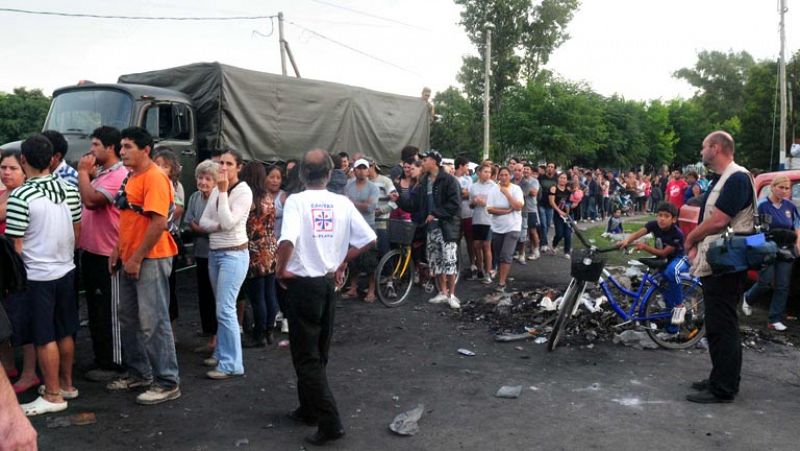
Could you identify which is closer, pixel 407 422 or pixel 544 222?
pixel 407 422

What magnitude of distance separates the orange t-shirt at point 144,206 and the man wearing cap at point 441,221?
4493 mm

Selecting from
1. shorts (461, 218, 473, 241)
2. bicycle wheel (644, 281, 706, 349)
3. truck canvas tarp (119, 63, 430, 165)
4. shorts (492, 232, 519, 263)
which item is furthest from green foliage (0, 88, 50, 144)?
bicycle wheel (644, 281, 706, 349)

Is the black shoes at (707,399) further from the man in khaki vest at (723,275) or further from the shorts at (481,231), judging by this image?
the shorts at (481,231)

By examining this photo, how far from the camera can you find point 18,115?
159ft

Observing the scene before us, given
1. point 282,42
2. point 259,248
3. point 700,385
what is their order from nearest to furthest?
point 700,385, point 259,248, point 282,42

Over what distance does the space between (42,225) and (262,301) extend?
2.26m

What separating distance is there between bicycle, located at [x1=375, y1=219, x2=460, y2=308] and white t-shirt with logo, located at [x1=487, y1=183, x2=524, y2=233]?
1.58 metres

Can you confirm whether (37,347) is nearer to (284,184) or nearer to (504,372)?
(504,372)

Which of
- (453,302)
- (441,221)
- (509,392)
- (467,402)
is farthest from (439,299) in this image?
(467,402)

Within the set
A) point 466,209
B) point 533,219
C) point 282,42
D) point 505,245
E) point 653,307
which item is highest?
point 282,42

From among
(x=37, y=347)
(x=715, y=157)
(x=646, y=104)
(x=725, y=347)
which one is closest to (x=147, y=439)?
(x=37, y=347)

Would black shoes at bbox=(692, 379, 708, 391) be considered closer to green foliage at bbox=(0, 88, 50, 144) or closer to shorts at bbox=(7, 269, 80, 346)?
shorts at bbox=(7, 269, 80, 346)

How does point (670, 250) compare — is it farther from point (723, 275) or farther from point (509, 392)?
point (509, 392)

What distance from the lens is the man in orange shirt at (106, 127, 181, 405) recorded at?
4.56m
